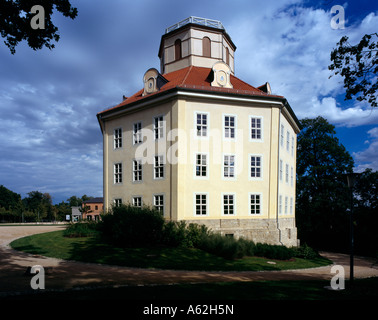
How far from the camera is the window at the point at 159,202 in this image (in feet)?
73.5

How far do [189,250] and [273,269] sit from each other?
208 inches

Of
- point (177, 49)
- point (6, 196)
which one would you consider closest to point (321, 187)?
point (177, 49)

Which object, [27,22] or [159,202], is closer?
[27,22]

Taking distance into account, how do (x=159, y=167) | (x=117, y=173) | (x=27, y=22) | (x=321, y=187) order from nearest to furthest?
(x=27, y=22), (x=159, y=167), (x=117, y=173), (x=321, y=187)

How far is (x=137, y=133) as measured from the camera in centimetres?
2477

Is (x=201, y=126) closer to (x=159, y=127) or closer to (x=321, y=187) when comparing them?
(x=159, y=127)

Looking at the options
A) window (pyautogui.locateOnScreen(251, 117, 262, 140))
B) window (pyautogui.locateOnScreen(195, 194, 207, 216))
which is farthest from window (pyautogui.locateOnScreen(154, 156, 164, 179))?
window (pyautogui.locateOnScreen(251, 117, 262, 140))

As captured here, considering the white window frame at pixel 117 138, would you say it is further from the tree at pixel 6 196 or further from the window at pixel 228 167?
the tree at pixel 6 196

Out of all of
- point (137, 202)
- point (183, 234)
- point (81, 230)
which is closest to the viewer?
point (183, 234)

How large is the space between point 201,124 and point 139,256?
11.5 meters

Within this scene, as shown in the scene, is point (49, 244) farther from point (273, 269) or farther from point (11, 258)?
point (273, 269)

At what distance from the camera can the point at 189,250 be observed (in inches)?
715

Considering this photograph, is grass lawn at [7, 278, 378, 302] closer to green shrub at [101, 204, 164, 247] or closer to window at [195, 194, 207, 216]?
green shrub at [101, 204, 164, 247]

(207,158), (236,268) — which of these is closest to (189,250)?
(236,268)
